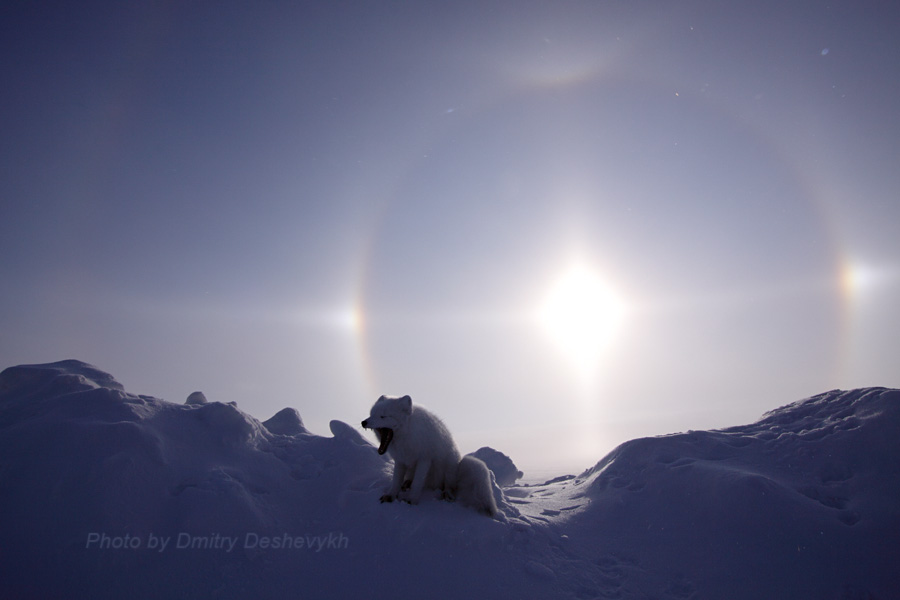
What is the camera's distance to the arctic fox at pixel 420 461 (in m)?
6.81

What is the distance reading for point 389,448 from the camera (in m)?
6.92

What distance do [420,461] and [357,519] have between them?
125 centimetres

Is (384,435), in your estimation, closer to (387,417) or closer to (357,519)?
Answer: (387,417)

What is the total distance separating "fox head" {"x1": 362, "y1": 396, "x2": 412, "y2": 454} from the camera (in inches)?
267

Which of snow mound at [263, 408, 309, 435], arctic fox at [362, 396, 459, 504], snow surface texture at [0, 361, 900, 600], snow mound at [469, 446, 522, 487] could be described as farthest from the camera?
snow mound at [469, 446, 522, 487]

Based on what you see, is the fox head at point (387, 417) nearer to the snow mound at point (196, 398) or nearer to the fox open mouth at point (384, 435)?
the fox open mouth at point (384, 435)

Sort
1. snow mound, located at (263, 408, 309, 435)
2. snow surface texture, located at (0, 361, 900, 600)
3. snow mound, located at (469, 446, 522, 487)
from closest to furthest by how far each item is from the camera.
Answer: snow surface texture, located at (0, 361, 900, 600) → snow mound, located at (263, 408, 309, 435) → snow mound, located at (469, 446, 522, 487)

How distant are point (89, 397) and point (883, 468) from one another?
13.6 metres

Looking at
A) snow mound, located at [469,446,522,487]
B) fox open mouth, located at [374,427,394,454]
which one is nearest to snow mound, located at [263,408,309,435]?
fox open mouth, located at [374,427,394,454]

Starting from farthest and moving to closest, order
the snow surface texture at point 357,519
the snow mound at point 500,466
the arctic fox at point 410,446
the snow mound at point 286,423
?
the snow mound at point 500,466
the snow mound at point 286,423
the arctic fox at point 410,446
the snow surface texture at point 357,519

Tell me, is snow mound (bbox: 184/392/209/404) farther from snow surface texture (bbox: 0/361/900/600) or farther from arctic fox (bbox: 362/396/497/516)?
arctic fox (bbox: 362/396/497/516)

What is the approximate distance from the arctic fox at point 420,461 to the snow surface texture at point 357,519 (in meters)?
0.33

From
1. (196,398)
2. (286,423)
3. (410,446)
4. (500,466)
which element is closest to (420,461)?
(410,446)

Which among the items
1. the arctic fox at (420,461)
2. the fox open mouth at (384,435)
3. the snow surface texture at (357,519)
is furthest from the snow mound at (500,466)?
the fox open mouth at (384,435)
